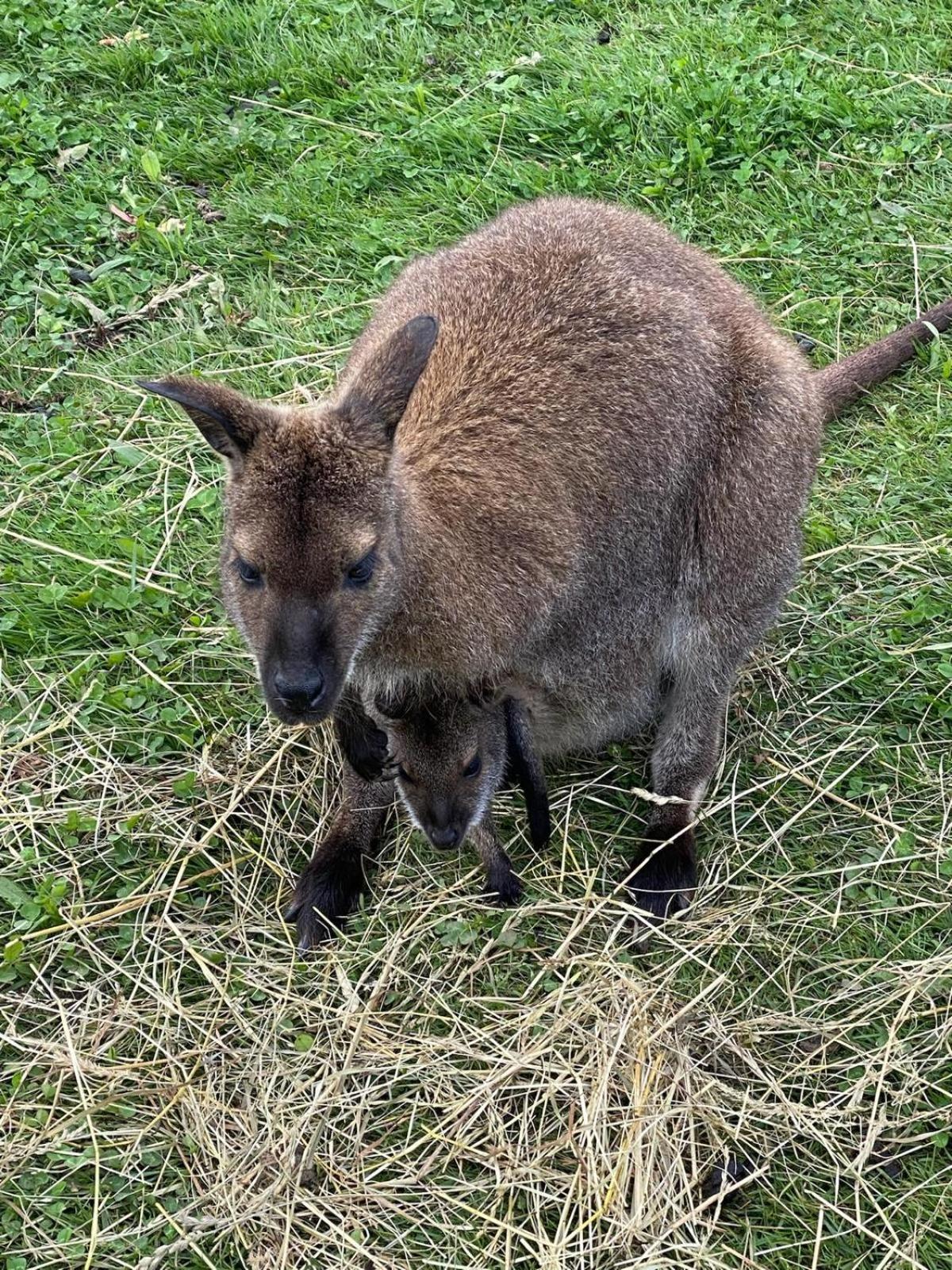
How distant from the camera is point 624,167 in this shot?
571 cm

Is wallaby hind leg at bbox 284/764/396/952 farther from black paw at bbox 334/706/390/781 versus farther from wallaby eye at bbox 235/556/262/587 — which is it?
wallaby eye at bbox 235/556/262/587

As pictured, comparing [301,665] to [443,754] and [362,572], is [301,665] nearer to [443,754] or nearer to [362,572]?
[362,572]

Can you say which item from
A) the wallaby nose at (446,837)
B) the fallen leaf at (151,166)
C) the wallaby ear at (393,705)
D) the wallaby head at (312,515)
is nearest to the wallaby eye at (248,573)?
the wallaby head at (312,515)

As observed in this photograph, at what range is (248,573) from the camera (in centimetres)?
321

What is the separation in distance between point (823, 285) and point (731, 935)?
2.63 m

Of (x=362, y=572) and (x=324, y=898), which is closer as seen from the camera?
(x=362, y=572)

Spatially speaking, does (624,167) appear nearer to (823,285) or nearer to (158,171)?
(823,285)

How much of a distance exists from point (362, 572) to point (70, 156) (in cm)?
341

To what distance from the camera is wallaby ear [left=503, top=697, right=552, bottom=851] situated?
3818 mm

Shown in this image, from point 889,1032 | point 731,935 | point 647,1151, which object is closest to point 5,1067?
point 647,1151

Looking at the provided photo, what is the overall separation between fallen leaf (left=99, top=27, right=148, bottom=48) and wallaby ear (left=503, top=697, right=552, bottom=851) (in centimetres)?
379

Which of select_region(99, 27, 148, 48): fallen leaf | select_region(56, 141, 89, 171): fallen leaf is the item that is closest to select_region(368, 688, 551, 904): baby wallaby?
select_region(56, 141, 89, 171): fallen leaf

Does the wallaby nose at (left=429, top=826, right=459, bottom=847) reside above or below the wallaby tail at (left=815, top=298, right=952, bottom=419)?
below

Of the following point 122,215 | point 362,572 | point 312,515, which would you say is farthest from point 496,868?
point 122,215
